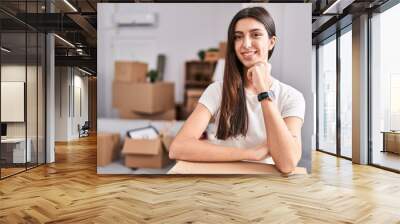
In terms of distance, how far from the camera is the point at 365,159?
7715 mm

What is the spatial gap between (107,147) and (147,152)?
1.52 ft

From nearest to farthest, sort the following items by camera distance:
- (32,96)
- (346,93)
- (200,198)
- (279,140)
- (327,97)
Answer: (279,140) → (200,198) → (32,96) → (346,93) → (327,97)

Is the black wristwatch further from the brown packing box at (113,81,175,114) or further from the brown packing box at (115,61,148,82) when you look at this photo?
the brown packing box at (115,61,148,82)

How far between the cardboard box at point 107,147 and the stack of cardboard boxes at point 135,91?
0.97ft

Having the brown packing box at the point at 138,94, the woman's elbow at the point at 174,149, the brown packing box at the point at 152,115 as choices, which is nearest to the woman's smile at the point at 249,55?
the brown packing box at the point at 138,94

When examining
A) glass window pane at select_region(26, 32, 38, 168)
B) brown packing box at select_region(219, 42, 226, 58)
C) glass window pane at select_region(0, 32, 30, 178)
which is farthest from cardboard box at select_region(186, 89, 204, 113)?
glass window pane at select_region(26, 32, 38, 168)

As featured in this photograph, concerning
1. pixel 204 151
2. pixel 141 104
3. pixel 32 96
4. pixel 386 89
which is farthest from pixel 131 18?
pixel 386 89

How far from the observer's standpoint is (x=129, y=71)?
4289 millimetres

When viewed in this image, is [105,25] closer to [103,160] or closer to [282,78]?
[103,160]

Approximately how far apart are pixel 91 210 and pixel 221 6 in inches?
101

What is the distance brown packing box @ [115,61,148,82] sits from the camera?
4.25 m

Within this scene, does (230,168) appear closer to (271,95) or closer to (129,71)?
(271,95)

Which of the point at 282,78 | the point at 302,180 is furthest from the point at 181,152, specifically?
the point at 302,180

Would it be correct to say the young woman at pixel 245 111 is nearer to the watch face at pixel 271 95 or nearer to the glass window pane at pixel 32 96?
the watch face at pixel 271 95
